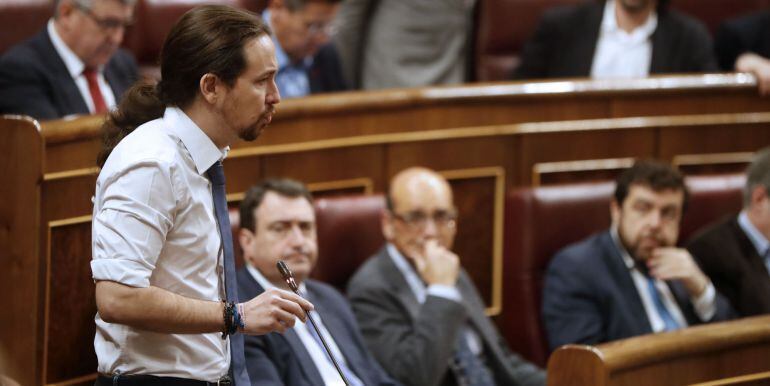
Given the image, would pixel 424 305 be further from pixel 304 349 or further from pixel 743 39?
pixel 743 39

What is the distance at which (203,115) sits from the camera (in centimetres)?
85

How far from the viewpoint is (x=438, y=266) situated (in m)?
1.40

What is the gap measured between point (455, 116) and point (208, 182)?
0.86 m

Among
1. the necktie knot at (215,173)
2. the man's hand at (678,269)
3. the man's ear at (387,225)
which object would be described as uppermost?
the necktie knot at (215,173)

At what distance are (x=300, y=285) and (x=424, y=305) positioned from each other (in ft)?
0.52

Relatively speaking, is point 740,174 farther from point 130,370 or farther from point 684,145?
point 130,370

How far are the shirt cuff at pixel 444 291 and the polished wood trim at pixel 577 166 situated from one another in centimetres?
38

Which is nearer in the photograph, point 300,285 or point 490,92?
point 300,285

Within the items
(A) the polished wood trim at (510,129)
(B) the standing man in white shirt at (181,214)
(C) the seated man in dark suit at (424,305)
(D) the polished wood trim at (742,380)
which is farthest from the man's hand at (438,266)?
(B) the standing man in white shirt at (181,214)

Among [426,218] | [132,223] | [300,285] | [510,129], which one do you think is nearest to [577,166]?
[510,129]

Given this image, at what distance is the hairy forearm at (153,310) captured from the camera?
783mm

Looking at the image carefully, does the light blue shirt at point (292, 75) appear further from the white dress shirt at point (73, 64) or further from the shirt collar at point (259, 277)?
the shirt collar at point (259, 277)

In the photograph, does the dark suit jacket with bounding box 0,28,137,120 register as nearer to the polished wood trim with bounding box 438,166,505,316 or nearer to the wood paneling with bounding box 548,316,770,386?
the polished wood trim with bounding box 438,166,505,316

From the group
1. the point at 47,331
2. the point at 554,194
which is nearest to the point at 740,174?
the point at 554,194
